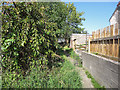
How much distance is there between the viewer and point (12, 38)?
1.94 metres

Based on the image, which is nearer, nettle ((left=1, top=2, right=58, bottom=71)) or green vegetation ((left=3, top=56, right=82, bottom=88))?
nettle ((left=1, top=2, right=58, bottom=71))

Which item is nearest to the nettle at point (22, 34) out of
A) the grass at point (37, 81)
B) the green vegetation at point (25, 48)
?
the green vegetation at point (25, 48)

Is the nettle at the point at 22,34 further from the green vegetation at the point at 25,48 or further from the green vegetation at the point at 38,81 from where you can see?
the green vegetation at the point at 38,81

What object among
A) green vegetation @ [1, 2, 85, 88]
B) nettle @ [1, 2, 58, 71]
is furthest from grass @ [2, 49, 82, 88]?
nettle @ [1, 2, 58, 71]

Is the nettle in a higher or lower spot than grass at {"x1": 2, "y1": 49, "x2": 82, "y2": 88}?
higher

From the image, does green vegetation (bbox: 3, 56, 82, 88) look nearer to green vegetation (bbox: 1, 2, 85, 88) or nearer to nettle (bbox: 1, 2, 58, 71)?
green vegetation (bbox: 1, 2, 85, 88)

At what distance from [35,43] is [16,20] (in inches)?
24.7

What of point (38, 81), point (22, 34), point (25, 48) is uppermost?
point (22, 34)

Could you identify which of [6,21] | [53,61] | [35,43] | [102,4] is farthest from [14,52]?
[102,4]

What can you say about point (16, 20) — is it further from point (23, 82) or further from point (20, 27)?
point (23, 82)

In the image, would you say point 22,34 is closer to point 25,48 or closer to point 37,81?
point 25,48

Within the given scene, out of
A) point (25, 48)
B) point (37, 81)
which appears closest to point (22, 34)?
point (25, 48)

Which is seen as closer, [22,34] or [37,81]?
[22,34]

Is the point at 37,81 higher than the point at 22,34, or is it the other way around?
the point at 22,34
